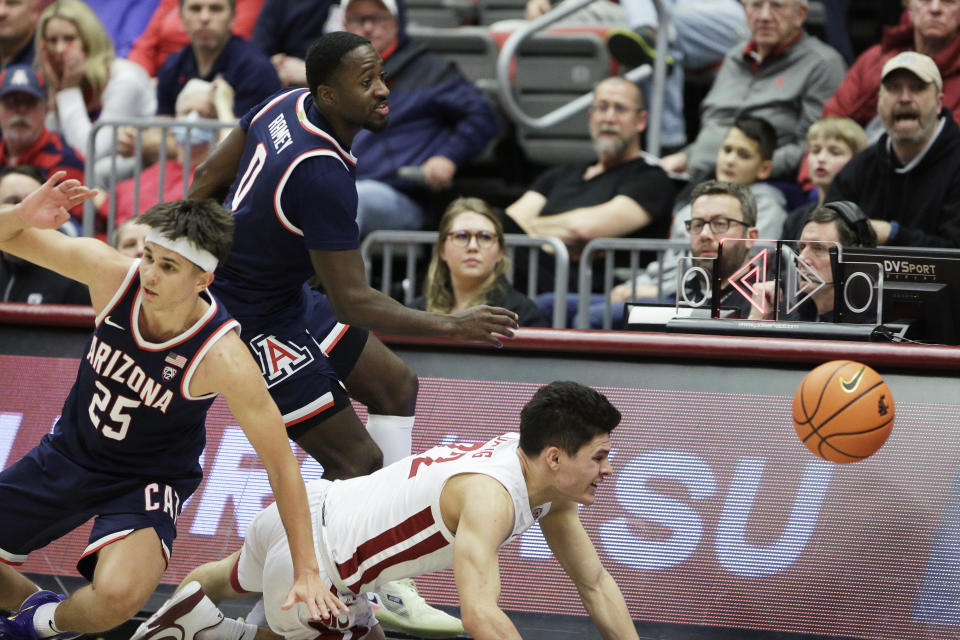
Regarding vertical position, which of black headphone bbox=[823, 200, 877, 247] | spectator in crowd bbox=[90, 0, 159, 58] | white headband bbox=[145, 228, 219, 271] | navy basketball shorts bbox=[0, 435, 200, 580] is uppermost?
spectator in crowd bbox=[90, 0, 159, 58]

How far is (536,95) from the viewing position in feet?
30.8

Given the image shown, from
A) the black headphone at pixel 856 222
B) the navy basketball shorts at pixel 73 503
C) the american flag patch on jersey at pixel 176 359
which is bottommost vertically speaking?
the navy basketball shorts at pixel 73 503

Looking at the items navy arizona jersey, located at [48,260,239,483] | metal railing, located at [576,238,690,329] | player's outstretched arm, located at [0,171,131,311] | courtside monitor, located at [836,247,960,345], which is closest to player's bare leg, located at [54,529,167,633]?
navy arizona jersey, located at [48,260,239,483]

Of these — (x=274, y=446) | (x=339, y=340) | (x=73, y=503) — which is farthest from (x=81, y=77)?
(x=274, y=446)

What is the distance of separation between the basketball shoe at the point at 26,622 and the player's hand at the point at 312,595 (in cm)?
94

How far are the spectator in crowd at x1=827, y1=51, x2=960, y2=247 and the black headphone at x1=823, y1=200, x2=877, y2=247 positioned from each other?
25.7 inches

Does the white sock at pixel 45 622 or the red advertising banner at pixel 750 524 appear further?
the red advertising banner at pixel 750 524

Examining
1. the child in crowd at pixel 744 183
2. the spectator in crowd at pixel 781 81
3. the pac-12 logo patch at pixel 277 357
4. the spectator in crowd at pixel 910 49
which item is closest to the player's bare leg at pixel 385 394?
the pac-12 logo patch at pixel 277 357

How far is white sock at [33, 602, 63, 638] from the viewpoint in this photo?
14.4ft

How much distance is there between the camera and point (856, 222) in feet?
18.6

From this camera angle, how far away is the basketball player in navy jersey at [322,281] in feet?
14.4

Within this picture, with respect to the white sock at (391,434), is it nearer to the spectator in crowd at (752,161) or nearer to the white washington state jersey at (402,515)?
the white washington state jersey at (402,515)

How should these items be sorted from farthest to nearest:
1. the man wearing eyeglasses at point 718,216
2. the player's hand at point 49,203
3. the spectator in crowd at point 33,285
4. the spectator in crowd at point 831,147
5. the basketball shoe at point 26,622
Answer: the spectator in crowd at point 831,147 < the spectator in crowd at point 33,285 < the man wearing eyeglasses at point 718,216 < the basketball shoe at point 26,622 < the player's hand at point 49,203

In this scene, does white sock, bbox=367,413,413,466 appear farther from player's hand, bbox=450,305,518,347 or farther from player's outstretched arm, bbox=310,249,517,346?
player's hand, bbox=450,305,518,347
